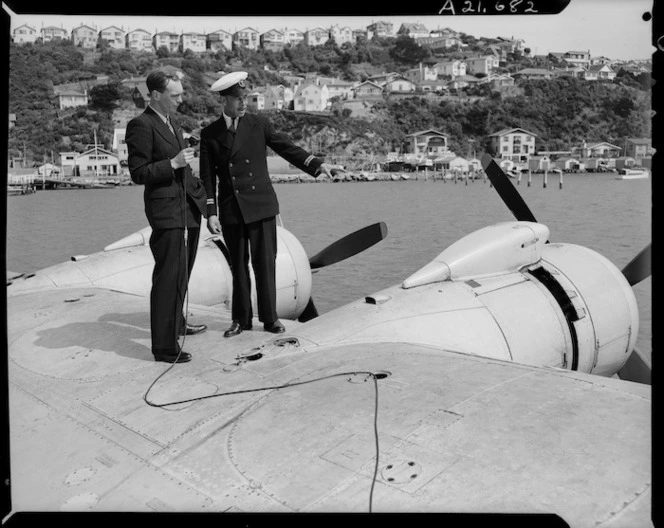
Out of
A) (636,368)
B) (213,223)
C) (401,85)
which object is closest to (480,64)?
(401,85)

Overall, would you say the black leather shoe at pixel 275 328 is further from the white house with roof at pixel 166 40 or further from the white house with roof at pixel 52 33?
the white house with roof at pixel 52 33

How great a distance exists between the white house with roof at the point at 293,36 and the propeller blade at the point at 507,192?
354 cm

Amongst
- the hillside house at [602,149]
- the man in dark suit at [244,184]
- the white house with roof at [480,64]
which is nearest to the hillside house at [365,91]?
the white house with roof at [480,64]

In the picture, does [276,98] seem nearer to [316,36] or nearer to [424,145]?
[316,36]

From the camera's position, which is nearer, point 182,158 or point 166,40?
point 166,40

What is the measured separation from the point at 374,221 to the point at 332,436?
2770cm

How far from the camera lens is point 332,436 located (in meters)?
2.88

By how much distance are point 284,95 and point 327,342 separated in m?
3.06

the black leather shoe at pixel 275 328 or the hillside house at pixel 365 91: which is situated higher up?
the hillside house at pixel 365 91

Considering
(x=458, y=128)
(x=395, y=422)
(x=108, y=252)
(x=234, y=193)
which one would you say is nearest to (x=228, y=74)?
(x=234, y=193)

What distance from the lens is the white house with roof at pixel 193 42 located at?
2.99 meters

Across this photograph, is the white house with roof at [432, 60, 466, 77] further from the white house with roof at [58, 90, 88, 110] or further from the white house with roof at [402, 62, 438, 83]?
the white house with roof at [58, 90, 88, 110]

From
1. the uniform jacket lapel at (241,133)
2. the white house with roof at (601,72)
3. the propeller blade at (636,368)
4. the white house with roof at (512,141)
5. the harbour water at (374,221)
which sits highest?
the white house with roof at (601,72)

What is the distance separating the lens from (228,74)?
14.6ft
